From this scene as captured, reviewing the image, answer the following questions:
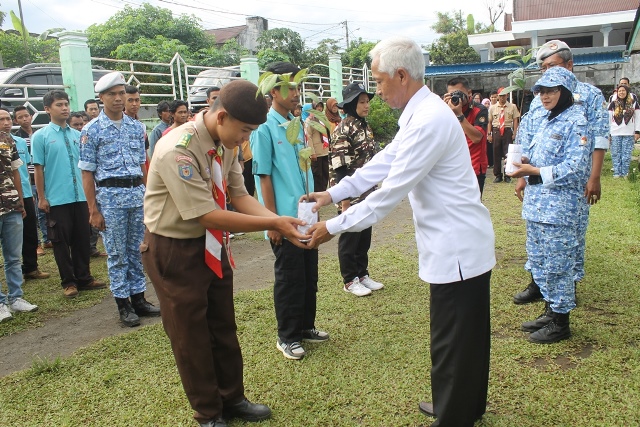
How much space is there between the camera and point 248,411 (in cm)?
286

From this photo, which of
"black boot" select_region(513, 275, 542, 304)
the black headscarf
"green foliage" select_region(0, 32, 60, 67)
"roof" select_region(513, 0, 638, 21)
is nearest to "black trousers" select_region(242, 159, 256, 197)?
"black boot" select_region(513, 275, 542, 304)

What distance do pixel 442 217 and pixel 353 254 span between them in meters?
2.46

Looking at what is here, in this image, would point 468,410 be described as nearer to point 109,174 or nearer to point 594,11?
point 109,174

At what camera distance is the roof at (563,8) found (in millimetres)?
22609

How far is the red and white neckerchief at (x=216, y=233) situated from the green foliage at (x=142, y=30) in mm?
21473

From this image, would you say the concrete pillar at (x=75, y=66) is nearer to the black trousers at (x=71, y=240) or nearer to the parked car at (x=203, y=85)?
the parked car at (x=203, y=85)

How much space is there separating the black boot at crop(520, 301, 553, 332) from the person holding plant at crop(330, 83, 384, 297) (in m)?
1.41

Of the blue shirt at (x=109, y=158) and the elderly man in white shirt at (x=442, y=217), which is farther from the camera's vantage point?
the blue shirt at (x=109, y=158)

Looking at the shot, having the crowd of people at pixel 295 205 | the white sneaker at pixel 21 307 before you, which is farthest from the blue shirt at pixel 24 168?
the white sneaker at pixel 21 307

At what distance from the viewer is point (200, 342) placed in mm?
2602

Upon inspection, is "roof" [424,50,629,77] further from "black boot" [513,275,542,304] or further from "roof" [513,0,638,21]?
"black boot" [513,275,542,304]

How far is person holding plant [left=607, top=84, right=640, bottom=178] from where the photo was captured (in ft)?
33.3

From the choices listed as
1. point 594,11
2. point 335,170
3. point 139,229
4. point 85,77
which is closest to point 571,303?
point 335,170

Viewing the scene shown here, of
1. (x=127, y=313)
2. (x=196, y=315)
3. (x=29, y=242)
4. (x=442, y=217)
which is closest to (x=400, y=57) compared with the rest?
(x=442, y=217)
